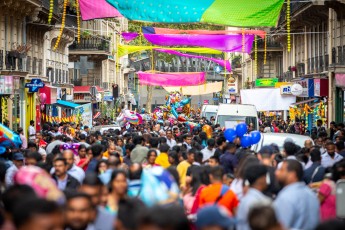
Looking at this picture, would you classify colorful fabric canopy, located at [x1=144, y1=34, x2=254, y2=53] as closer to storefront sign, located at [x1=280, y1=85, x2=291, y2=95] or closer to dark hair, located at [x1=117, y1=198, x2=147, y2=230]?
storefront sign, located at [x1=280, y1=85, x2=291, y2=95]

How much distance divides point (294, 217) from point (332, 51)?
26.5 meters

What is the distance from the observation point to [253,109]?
3372 cm

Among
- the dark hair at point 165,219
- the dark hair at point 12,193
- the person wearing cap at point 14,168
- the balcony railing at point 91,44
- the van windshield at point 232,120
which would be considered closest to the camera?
the dark hair at point 165,219

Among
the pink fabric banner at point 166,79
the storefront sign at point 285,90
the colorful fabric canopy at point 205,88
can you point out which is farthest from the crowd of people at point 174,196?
the colorful fabric canopy at point 205,88

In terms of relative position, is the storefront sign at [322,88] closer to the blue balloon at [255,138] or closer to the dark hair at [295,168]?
the blue balloon at [255,138]

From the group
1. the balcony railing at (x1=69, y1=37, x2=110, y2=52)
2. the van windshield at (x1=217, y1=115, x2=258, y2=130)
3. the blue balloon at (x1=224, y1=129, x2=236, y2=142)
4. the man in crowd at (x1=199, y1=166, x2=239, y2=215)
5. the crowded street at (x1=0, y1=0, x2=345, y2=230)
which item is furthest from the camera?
the balcony railing at (x1=69, y1=37, x2=110, y2=52)

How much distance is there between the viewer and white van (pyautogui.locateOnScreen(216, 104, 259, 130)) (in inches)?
1318

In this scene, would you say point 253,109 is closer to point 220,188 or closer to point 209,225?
point 220,188

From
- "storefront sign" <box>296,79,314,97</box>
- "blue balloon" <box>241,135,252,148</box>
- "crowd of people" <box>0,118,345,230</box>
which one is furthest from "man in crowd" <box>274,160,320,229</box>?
"storefront sign" <box>296,79,314,97</box>

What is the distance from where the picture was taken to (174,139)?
969 inches

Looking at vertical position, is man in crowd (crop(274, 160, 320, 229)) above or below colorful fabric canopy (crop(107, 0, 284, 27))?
below

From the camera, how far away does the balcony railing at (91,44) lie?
202 ft

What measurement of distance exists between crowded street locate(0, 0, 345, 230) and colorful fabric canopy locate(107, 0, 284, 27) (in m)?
0.03

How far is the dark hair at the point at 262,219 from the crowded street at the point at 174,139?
10mm
